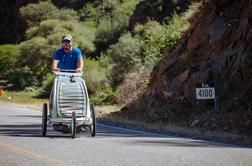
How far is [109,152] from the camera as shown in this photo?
1098 centimetres

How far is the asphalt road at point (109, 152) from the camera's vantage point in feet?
32.2

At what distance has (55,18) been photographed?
77.1 m

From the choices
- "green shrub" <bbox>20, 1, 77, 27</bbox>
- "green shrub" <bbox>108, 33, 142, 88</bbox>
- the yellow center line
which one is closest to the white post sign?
the yellow center line

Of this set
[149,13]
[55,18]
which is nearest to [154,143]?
[149,13]

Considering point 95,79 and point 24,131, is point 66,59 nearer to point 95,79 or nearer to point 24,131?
point 24,131

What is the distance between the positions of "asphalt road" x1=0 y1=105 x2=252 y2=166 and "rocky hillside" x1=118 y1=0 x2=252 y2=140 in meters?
5.83

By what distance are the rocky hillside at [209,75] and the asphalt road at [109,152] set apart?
5.83m

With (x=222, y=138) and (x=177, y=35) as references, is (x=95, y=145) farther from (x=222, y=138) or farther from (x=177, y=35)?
(x=177, y=35)

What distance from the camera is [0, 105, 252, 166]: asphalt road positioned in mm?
9820

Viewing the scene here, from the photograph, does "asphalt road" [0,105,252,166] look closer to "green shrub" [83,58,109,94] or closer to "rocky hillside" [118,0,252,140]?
"rocky hillside" [118,0,252,140]

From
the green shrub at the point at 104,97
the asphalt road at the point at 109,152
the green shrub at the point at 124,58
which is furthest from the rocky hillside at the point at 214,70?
the green shrub at the point at 124,58

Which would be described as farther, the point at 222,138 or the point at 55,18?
the point at 55,18

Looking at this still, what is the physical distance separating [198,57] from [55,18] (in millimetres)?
54664

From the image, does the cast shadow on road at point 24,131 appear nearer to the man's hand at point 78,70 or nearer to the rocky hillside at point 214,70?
the man's hand at point 78,70
